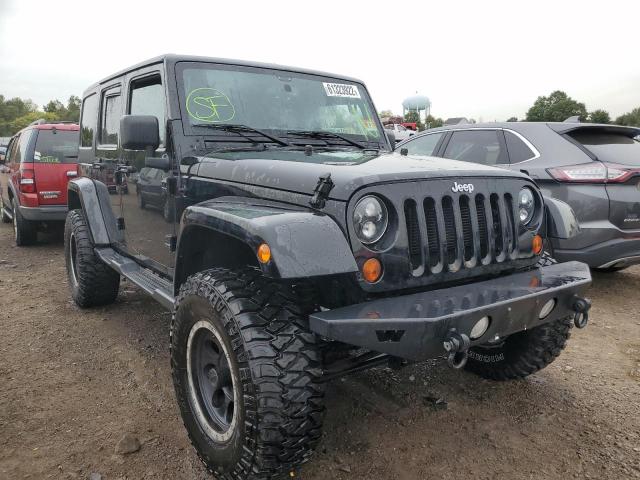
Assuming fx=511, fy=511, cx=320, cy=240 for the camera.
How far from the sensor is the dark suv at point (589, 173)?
4.55 m

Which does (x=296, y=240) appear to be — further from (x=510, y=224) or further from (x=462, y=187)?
(x=510, y=224)

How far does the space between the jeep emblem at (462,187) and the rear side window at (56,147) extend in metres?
6.64

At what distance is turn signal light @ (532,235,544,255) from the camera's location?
8.68 ft

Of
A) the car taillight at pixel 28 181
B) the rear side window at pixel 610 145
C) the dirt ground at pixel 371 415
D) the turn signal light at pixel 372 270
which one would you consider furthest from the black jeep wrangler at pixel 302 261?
the car taillight at pixel 28 181

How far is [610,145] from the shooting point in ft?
16.3

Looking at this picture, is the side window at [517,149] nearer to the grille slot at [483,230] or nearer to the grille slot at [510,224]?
the grille slot at [510,224]

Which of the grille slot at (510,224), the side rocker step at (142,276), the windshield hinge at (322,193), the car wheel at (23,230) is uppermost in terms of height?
the windshield hinge at (322,193)

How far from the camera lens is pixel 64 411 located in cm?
298

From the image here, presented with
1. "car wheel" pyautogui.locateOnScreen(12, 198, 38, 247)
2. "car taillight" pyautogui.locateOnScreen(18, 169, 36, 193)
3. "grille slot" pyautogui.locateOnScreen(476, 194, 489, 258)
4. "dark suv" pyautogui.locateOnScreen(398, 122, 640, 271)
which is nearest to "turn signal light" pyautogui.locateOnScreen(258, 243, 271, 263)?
"grille slot" pyautogui.locateOnScreen(476, 194, 489, 258)

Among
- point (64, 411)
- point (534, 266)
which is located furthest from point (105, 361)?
point (534, 266)

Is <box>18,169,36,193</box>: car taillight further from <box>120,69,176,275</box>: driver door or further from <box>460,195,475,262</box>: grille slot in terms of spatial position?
<box>460,195,475,262</box>: grille slot

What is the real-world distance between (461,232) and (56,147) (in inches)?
279

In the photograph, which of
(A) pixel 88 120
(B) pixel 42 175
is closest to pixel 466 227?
(A) pixel 88 120

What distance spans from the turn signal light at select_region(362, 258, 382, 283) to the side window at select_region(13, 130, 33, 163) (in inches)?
275
